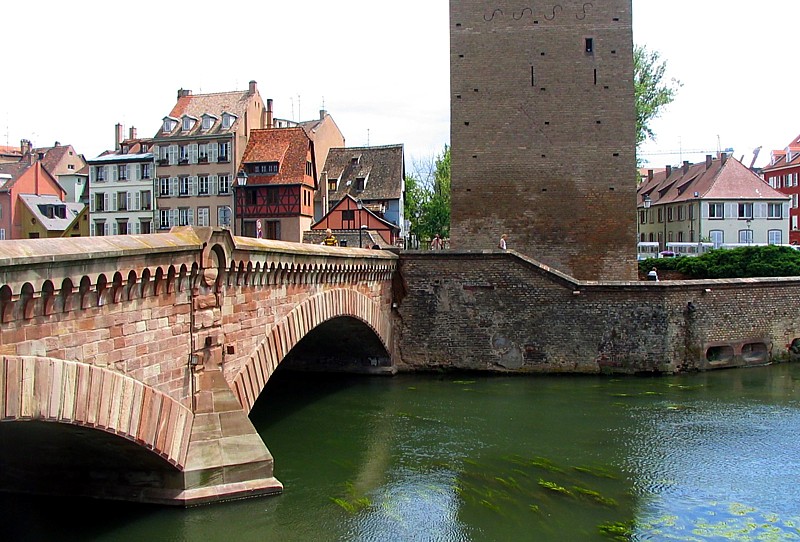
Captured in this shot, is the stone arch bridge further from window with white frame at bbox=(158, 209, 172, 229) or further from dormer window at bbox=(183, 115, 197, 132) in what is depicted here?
dormer window at bbox=(183, 115, 197, 132)

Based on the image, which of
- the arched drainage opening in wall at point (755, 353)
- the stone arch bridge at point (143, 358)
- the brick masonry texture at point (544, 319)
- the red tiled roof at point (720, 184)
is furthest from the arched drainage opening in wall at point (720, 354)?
the red tiled roof at point (720, 184)

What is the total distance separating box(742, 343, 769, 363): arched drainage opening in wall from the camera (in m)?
29.1

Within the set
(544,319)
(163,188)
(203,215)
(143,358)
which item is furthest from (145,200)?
(143,358)

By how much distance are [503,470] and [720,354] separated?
1572 cm

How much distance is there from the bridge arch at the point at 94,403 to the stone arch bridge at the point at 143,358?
0.02 metres

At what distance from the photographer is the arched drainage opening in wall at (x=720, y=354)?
93.4ft

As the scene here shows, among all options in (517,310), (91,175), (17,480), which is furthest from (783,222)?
(17,480)

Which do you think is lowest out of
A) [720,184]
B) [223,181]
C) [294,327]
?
[294,327]

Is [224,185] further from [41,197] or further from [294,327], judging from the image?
[294,327]

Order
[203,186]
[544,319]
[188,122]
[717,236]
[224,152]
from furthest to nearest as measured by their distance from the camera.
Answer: [717,236] < [188,122] < [203,186] < [224,152] < [544,319]

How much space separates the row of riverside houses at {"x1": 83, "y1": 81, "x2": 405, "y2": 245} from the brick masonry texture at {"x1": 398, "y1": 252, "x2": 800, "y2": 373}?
65.6 ft

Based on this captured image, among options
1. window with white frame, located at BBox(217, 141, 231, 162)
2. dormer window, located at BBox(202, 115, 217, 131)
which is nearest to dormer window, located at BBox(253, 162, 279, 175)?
window with white frame, located at BBox(217, 141, 231, 162)

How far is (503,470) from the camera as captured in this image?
1608cm

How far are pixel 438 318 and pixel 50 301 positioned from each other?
19779mm
